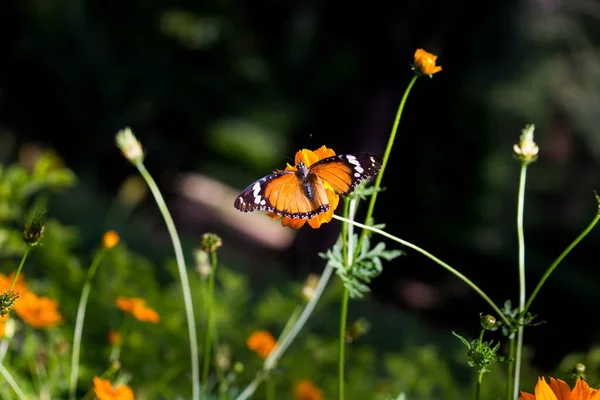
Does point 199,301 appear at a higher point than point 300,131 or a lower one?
lower

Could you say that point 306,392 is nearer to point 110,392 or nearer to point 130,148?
point 110,392

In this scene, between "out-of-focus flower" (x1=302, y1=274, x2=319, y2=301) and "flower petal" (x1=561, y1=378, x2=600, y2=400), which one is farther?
"out-of-focus flower" (x1=302, y1=274, x2=319, y2=301)

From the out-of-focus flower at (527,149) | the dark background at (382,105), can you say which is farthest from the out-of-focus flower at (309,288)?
the dark background at (382,105)

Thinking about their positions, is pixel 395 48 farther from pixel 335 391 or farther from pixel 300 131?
pixel 335 391

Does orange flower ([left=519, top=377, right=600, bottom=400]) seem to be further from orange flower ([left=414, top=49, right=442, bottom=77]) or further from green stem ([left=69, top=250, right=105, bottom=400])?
green stem ([left=69, top=250, right=105, bottom=400])

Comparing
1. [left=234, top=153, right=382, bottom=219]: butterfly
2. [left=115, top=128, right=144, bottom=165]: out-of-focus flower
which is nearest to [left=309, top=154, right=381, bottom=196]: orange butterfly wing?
[left=234, top=153, right=382, bottom=219]: butterfly

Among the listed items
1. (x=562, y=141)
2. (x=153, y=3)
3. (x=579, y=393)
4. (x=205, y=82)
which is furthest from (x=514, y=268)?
(x=579, y=393)

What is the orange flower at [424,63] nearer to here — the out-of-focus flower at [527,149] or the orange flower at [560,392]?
the out-of-focus flower at [527,149]
